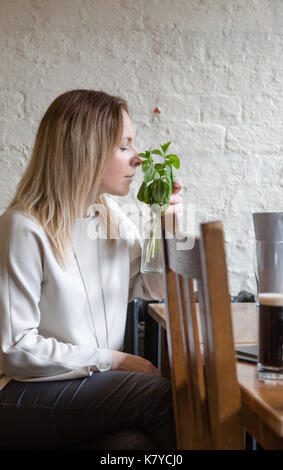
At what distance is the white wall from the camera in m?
2.48

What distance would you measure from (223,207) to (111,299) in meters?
1.13

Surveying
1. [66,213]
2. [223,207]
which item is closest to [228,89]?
[223,207]

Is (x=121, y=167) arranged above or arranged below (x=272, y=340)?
above

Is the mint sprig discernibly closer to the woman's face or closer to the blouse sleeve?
the woman's face

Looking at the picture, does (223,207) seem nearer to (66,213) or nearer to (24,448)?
(66,213)

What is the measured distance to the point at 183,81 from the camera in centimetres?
254

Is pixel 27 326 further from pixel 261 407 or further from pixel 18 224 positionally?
pixel 261 407

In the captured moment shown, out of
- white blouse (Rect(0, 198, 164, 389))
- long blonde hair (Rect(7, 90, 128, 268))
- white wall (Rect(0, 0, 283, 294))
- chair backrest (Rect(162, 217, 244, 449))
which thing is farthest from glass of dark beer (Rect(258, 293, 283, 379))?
white wall (Rect(0, 0, 283, 294))

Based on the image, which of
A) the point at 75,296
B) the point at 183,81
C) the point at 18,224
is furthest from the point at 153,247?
the point at 183,81

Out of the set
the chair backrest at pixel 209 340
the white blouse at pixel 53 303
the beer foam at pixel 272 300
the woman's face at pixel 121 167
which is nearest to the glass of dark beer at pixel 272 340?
the beer foam at pixel 272 300

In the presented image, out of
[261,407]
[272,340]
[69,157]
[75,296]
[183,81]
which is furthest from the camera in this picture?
[183,81]

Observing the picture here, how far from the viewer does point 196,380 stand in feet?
3.19

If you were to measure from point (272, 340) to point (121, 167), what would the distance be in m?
0.85

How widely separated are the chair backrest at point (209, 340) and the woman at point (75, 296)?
23 centimetres
